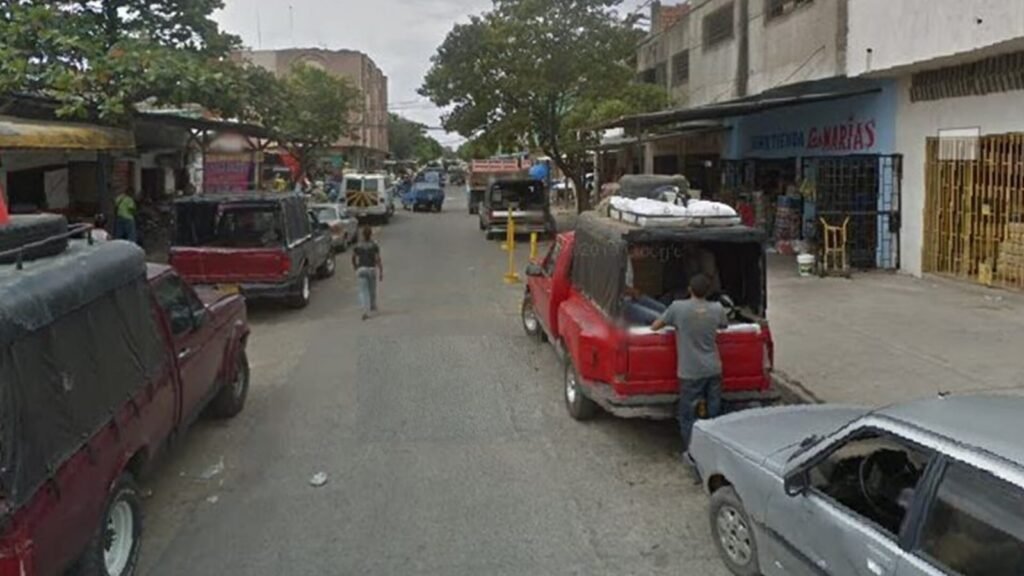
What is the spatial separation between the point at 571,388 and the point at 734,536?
3.12 metres

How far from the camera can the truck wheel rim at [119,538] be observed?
458cm

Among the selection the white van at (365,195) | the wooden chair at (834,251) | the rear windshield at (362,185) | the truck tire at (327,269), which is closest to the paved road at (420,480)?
the truck tire at (327,269)

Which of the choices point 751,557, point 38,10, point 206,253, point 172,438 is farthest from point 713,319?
point 38,10

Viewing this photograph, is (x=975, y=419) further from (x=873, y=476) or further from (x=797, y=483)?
(x=797, y=483)

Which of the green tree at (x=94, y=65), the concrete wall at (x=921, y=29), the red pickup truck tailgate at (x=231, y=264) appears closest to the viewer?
the concrete wall at (x=921, y=29)

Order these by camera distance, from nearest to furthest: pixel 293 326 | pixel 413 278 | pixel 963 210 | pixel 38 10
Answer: pixel 293 326 → pixel 963 210 → pixel 38 10 → pixel 413 278

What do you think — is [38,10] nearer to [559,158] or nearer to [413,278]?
[413,278]

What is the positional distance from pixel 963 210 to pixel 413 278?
411 inches

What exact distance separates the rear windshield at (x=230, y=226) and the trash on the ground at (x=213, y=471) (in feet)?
22.8

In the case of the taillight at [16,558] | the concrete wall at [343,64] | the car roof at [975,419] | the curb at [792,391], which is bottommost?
the curb at [792,391]

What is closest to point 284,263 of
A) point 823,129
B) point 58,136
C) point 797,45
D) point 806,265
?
point 58,136

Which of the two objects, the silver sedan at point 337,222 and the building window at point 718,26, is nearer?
the silver sedan at point 337,222

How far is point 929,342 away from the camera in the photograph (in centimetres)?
1010

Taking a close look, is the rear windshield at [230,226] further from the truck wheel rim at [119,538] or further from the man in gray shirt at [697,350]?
the truck wheel rim at [119,538]
